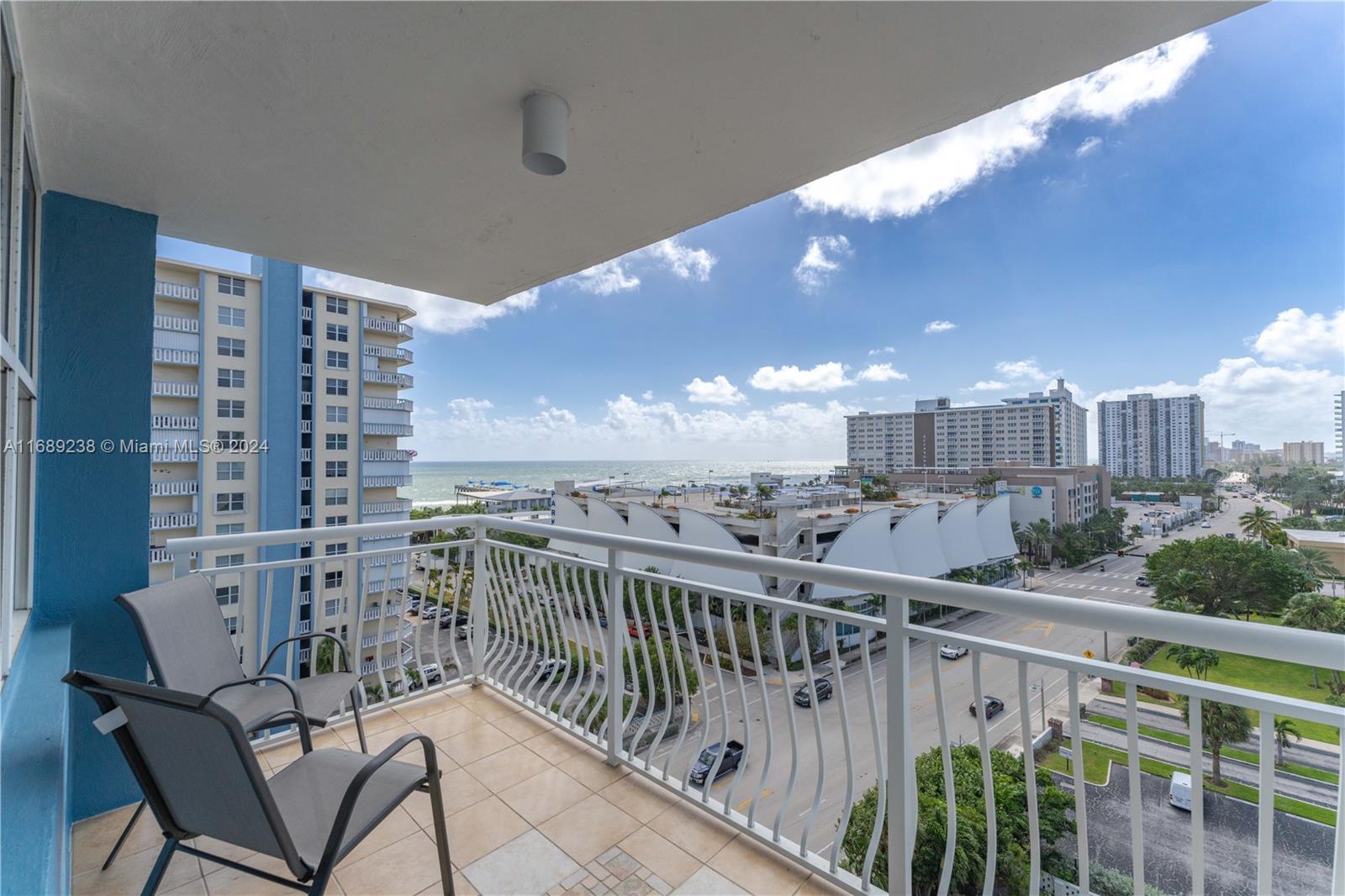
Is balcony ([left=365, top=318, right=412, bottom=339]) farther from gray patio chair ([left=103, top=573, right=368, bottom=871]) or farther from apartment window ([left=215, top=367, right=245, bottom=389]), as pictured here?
gray patio chair ([left=103, top=573, right=368, bottom=871])

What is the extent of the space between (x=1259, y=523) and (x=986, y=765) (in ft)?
5.76

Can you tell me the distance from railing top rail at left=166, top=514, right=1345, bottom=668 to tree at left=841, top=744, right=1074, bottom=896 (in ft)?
2.06

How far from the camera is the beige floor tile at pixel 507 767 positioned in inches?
97.6

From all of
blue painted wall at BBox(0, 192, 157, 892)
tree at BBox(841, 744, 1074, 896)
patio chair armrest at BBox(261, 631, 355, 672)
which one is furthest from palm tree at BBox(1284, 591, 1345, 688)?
blue painted wall at BBox(0, 192, 157, 892)

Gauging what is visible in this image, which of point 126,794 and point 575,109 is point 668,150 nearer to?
point 575,109

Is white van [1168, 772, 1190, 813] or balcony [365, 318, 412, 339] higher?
balcony [365, 318, 412, 339]

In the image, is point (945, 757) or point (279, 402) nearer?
point (945, 757)

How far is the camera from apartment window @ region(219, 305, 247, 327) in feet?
21.3

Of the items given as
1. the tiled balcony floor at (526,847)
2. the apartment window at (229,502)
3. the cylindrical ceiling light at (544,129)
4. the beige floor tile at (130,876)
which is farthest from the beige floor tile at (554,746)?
the apartment window at (229,502)

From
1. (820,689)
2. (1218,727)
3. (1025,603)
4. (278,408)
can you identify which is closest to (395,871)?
(820,689)

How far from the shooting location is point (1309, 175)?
→ 279 cm

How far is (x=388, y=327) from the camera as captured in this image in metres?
8.94

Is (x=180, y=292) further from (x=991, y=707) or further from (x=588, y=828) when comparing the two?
(x=991, y=707)

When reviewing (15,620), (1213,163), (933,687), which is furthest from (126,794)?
(1213,163)
